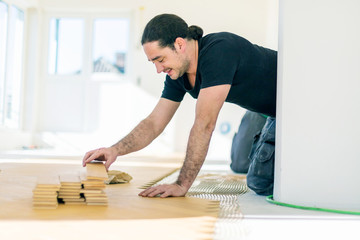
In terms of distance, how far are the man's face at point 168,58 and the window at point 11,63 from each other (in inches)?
239

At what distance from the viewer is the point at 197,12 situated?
8641 millimetres

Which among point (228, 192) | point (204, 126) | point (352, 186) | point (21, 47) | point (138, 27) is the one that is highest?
point (138, 27)

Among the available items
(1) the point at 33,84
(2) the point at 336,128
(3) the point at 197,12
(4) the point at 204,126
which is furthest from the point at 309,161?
(1) the point at 33,84

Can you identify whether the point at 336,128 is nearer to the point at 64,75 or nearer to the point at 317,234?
the point at 317,234

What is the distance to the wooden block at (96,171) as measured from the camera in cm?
191

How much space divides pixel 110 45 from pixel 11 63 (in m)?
1.88

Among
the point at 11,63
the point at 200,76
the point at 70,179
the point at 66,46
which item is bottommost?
the point at 70,179

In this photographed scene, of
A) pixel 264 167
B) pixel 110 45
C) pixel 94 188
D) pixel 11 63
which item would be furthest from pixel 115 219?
pixel 110 45

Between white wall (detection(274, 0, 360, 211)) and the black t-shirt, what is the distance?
0.24 m

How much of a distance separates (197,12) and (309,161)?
6.99 metres

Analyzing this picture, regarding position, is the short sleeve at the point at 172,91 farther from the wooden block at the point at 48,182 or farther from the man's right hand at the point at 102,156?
the wooden block at the point at 48,182

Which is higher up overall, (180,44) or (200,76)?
(180,44)

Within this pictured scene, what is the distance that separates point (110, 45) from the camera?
8703mm

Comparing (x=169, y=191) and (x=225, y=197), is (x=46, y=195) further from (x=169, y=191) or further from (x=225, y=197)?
(x=225, y=197)
